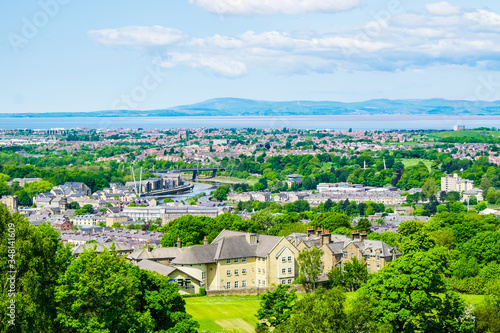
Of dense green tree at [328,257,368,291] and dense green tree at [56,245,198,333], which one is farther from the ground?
dense green tree at [56,245,198,333]

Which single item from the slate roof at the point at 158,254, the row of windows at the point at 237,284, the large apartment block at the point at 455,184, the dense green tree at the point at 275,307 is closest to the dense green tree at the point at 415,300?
the dense green tree at the point at 275,307

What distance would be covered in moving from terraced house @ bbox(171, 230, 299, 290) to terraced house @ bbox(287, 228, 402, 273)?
1368mm

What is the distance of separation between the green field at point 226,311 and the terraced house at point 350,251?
130 inches

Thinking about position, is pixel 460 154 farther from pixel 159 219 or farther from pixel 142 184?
pixel 159 219

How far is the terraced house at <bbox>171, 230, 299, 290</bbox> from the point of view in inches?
1296

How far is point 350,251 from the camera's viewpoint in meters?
35.5

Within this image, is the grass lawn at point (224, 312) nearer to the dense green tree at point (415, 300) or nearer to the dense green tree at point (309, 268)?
the dense green tree at point (309, 268)

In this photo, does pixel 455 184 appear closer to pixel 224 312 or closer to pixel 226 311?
pixel 226 311

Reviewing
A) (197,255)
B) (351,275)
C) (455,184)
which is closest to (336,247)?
(351,275)

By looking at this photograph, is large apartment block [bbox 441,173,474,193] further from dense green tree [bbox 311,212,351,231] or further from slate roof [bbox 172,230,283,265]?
slate roof [bbox 172,230,283,265]

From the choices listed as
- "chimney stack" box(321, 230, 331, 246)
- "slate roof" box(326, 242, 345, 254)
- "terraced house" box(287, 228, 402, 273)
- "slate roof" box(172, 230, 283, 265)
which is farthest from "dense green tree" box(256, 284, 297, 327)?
"chimney stack" box(321, 230, 331, 246)

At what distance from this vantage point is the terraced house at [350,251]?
3516 cm

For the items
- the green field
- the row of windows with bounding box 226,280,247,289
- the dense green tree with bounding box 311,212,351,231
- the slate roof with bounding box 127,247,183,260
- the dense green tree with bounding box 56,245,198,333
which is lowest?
the row of windows with bounding box 226,280,247,289

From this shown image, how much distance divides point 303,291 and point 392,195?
68.5 metres
